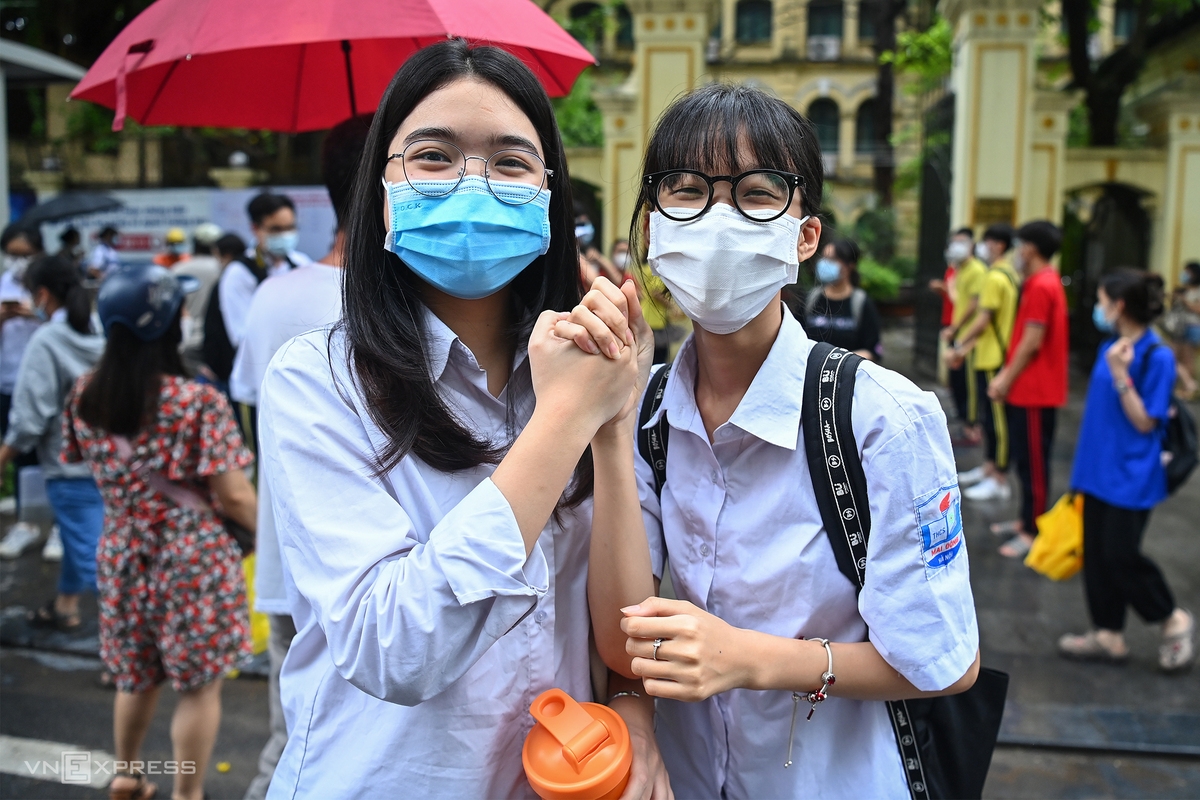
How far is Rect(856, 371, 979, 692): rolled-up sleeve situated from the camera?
137 centimetres

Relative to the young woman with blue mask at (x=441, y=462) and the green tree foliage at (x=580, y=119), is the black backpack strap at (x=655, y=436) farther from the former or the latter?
the green tree foliage at (x=580, y=119)

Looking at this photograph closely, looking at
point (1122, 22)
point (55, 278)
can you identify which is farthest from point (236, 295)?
point (1122, 22)

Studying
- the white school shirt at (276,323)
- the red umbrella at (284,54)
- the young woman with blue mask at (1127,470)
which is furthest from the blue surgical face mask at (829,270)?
the white school shirt at (276,323)

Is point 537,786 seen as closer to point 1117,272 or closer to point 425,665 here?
point 425,665

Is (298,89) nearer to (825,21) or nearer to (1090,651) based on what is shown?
(1090,651)

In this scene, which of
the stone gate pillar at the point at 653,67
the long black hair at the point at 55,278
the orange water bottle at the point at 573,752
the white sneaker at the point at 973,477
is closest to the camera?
the orange water bottle at the point at 573,752

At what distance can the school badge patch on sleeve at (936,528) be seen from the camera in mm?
1375

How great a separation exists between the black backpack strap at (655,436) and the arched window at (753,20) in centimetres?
3106

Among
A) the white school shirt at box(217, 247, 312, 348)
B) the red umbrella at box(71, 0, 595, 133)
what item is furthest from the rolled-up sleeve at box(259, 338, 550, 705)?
the white school shirt at box(217, 247, 312, 348)

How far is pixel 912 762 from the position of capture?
1.54 m

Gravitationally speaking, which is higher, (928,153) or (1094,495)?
(928,153)

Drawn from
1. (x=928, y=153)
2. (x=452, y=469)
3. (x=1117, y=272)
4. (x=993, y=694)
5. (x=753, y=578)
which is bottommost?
(x=993, y=694)

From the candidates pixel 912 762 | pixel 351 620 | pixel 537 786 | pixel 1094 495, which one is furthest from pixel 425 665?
pixel 1094 495

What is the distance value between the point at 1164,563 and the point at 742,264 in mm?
5557
